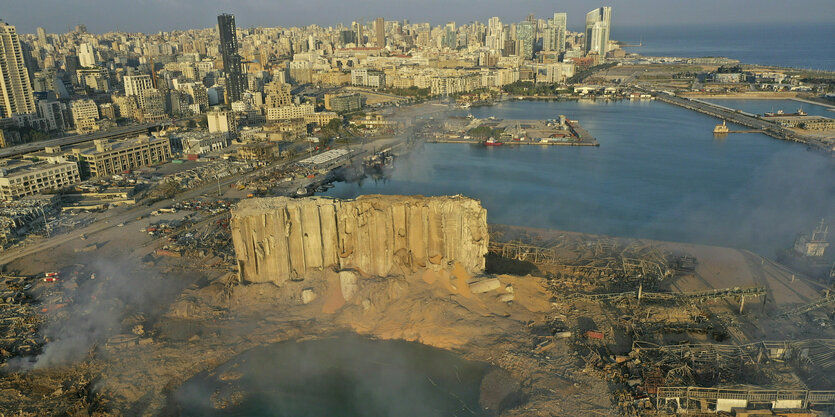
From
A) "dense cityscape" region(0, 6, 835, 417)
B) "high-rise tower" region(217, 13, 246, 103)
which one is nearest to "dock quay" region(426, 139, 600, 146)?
"dense cityscape" region(0, 6, 835, 417)

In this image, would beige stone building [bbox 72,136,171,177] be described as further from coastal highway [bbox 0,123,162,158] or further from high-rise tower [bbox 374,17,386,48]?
high-rise tower [bbox 374,17,386,48]

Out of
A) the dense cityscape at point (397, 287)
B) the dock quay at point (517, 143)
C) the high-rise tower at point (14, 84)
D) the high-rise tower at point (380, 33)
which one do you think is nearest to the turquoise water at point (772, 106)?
the dense cityscape at point (397, 287)

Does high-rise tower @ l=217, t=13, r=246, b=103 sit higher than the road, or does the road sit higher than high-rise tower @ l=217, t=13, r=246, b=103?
high-rise tower @ l=217, t=13, r=246, b=103

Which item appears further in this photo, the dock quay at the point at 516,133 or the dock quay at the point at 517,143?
the dock quay at the point at 516,133

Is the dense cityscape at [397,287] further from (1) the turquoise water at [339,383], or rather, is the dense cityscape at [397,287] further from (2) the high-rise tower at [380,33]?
(2) the high-rise tower at [380,33]

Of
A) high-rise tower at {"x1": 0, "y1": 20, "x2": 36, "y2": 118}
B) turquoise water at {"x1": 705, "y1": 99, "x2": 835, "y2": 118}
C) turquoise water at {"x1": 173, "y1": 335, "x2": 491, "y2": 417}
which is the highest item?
high-rise tower at {"x1": 0, "y1": 20, "x2": 36, "y2": 118}

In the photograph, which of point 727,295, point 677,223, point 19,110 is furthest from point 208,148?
point 727,295
